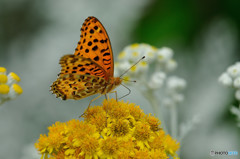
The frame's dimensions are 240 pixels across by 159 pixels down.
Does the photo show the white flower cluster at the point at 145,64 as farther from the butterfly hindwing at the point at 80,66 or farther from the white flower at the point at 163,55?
the butterfly hindwing at the point at 80,66

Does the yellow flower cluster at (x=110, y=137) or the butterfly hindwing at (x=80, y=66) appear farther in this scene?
the butterfly hindwing at (x=80, y=66)

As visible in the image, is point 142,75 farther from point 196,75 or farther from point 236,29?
point 236,29

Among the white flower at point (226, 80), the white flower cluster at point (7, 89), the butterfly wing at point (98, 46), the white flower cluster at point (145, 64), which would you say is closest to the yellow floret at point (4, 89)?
the white flower cluster at point (7, 89)

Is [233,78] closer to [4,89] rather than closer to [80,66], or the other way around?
[80,66]

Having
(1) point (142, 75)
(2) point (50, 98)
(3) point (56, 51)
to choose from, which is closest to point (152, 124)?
(1) point (142, 75)

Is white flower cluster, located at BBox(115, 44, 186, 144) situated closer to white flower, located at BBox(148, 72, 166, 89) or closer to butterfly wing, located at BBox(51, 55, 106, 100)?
white flower, located at BBox(148, 72, 166, 89)

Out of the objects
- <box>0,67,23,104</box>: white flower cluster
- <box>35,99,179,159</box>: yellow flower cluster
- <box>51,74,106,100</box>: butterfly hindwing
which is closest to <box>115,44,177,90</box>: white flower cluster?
<box>51,74,106,100</box>: butterfly hindwing

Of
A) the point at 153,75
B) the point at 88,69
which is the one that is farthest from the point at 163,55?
the point at 88,69
